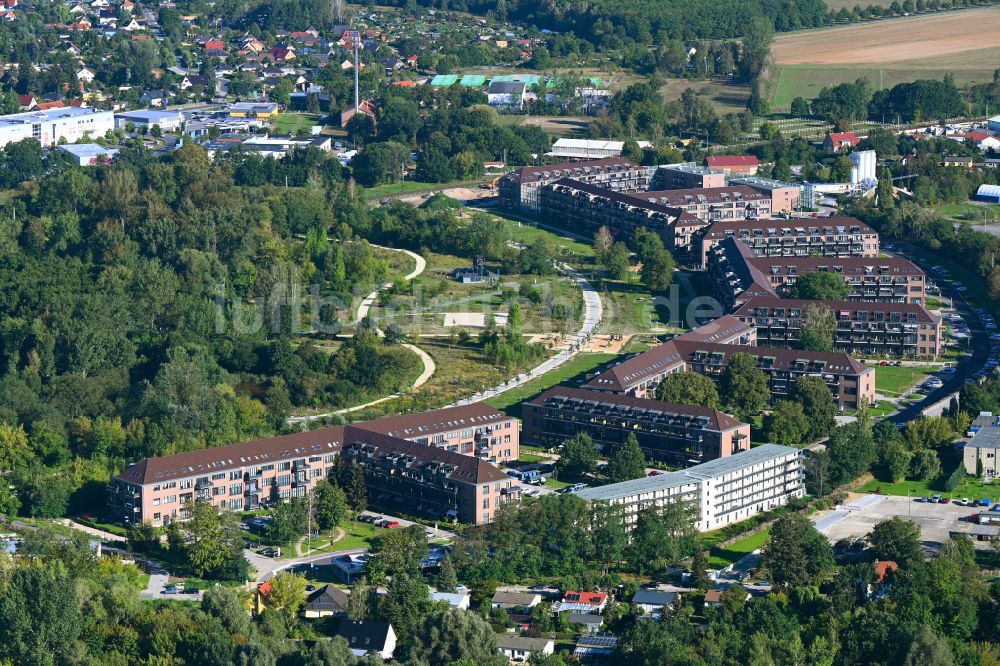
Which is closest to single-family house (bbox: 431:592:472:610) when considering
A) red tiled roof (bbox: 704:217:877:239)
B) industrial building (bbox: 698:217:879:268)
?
industrial building (bbox: 698:217:879:268)

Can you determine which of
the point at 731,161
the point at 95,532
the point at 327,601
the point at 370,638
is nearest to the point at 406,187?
the point at 731,161

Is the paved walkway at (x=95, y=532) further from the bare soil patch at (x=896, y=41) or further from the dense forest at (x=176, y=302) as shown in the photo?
the bare soil patch at (x=896, y=41)

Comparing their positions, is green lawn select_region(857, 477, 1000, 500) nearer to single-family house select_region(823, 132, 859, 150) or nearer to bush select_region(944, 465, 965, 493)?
bush select_region(944, 465, 965, 493)

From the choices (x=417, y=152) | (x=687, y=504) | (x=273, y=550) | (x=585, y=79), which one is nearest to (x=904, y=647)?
(x=687, y=504)

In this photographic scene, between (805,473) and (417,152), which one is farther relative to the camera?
(417,152)

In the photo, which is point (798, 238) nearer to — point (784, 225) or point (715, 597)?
point (784, 225)

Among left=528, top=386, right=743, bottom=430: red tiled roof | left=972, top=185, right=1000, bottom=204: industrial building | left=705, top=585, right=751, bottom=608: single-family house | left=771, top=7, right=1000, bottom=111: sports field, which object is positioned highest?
left=771, top=7, right=1000, bottom=111: sports field

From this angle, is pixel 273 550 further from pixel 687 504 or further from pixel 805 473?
pixel 805 473
